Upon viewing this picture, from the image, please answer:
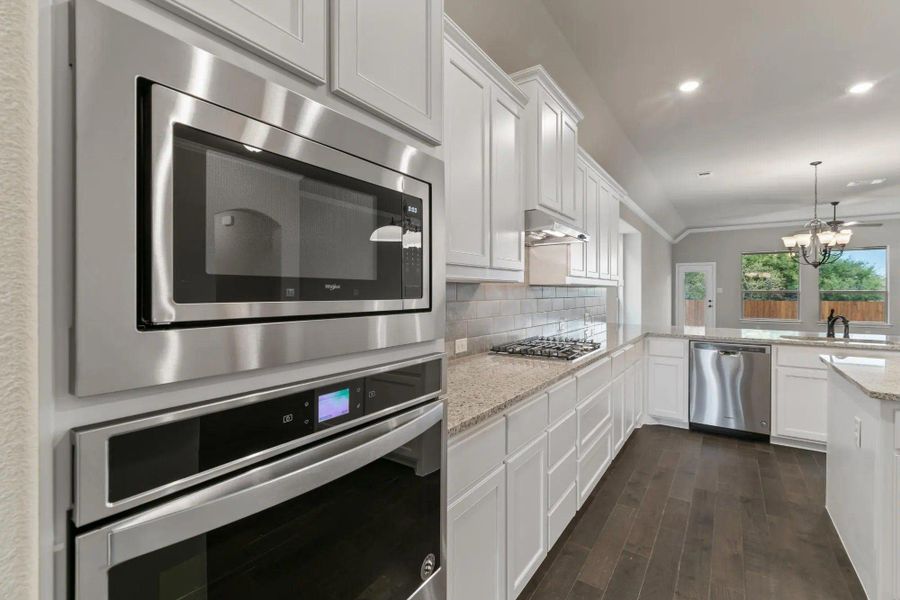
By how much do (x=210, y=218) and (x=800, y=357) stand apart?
439cm

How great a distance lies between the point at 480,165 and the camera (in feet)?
6.16

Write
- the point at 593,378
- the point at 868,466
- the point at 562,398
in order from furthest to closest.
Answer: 1. the point at 593,378
2. the point at 562,398
3. the point at 868,466

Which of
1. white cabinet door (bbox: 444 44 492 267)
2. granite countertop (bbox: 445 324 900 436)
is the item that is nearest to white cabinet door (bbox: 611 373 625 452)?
granite countertop (bbox: 445 324 900 436)

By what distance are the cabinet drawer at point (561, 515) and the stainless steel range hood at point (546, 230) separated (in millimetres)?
1394

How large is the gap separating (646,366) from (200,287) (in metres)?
4.30

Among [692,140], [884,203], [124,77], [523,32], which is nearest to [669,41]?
[523,32]

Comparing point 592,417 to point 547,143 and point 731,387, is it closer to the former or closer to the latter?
point 547,143

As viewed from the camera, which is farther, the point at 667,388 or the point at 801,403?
the point at 667,388

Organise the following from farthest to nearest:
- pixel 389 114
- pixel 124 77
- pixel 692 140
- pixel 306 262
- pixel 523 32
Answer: pixel 692 140 → pixel 523 32 → pixel 389 114 → pixel 306 262 → pixel 124 77

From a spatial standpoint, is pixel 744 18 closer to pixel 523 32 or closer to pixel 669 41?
pixel 669 41

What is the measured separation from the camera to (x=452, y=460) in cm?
122

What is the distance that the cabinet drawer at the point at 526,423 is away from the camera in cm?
156

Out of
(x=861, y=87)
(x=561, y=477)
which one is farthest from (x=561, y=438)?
(x=861, y=87)

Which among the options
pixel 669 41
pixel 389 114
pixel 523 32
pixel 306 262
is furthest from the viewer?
pixel 669 41
